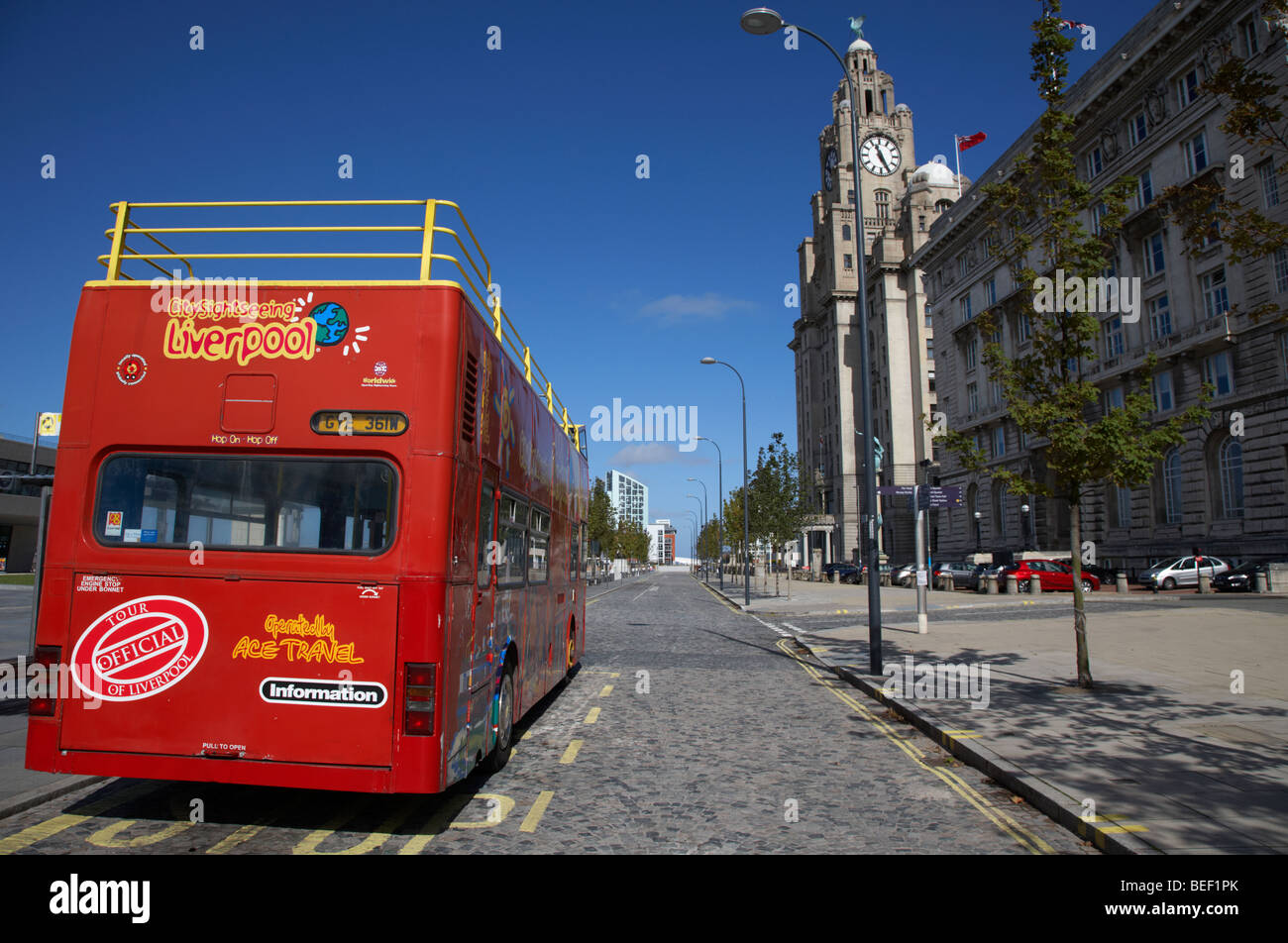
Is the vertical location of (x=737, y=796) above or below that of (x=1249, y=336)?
below

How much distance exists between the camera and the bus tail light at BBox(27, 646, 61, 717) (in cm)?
505

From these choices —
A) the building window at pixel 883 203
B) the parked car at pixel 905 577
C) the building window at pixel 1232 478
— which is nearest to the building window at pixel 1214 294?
the building window at pixel 1232 478

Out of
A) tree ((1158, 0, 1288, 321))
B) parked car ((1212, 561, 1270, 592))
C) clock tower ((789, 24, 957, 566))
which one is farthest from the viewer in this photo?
clock tower ((789, 24, 957, 566))

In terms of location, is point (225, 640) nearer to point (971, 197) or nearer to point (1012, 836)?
point (1012, 836)

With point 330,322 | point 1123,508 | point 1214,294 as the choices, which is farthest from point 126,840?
point 1123,508

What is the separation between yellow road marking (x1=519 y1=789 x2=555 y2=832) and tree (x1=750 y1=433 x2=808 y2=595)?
3425 centimetres

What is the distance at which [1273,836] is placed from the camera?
477 centimetres

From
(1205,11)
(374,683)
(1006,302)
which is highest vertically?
(1205,11)

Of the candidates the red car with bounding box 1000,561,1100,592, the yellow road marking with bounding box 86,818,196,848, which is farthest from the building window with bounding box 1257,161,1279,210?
the yellow road marking with bounding box 86,818,196,848

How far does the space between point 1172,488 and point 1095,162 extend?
1992 centimetres

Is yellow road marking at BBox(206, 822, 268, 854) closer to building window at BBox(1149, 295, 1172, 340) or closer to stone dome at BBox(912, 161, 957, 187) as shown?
building window at BBox(1149, 295, 1172, 340)
